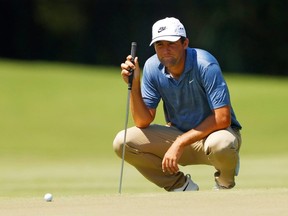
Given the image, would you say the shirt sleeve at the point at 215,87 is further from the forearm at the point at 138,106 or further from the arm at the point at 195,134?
the forearm at the point at 138,106

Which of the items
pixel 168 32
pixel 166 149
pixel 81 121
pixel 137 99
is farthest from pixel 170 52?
pixel 81 121

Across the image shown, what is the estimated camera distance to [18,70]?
19953 mm

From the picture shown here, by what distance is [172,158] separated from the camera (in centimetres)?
691

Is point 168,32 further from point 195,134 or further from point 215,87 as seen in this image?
point 195,134

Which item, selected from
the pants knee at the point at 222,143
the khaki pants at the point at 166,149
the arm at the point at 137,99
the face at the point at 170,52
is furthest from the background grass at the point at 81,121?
the face at the point at 170,52

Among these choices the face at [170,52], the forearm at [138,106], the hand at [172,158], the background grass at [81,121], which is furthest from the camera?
the background grass at [81,121]

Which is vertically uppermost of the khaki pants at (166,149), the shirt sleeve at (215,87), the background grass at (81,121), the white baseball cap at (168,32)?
the white baseball cap at (168,32)

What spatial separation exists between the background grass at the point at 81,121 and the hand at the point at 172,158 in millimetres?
4121

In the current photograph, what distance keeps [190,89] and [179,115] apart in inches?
11.2

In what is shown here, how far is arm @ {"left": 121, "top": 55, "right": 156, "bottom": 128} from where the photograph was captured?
23.3 ft

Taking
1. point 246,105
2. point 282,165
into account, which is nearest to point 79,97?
point 246,105

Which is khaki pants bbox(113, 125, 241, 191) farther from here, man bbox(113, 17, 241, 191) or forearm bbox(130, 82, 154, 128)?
forearm bbox(130, 82, 154, 128)

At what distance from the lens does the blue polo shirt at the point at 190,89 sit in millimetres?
6957

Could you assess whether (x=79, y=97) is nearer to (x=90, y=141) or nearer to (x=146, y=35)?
(x=90, y=141)
